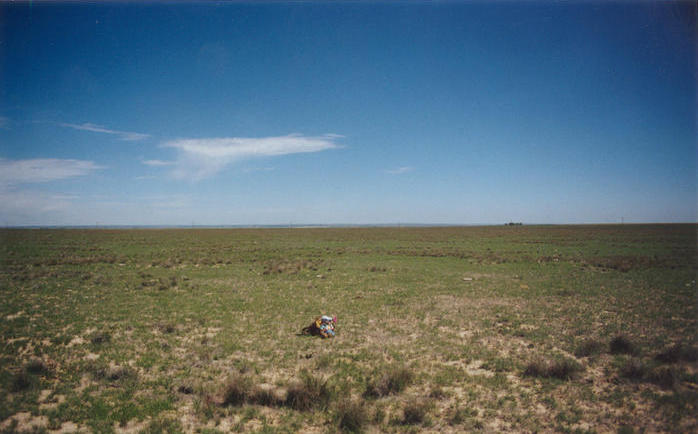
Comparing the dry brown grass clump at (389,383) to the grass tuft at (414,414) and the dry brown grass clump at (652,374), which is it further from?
the dry brown grass clump at (652,374)

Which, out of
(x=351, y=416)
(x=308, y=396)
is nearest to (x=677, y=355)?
(x=351, y=416)

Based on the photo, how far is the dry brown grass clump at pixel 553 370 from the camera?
319 inches

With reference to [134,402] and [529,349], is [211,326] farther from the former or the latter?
[529,349]

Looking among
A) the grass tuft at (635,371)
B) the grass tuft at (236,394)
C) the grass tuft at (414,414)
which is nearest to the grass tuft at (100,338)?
the grass tuft at (236,394)

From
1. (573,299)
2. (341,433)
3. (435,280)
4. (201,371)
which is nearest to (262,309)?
(201,371)

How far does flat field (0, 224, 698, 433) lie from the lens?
636 centimetres

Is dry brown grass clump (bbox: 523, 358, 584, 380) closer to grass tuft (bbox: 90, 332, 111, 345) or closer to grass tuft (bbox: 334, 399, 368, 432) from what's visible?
grass tuft (bbox: 334, 399, 368, 432)

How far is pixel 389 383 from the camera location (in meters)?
7.50

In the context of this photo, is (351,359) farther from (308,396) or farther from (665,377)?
(665,377)

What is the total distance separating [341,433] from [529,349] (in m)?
7.12

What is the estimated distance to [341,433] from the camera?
19.3 feet

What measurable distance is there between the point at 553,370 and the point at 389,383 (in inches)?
170

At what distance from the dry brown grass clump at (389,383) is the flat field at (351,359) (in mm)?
32

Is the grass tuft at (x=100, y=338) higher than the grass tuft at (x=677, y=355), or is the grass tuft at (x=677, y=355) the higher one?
the grass tuft at (x=677, y=355)
